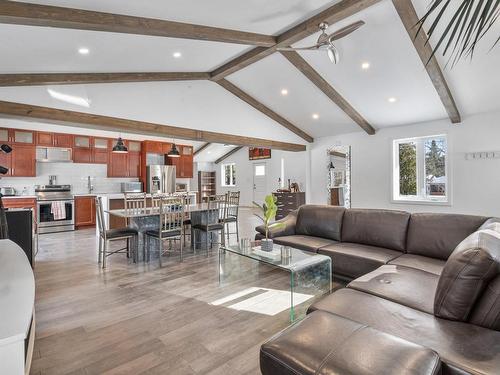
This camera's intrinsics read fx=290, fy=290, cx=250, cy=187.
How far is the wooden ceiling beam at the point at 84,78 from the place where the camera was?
3.92 meters

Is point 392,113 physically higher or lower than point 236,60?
lower

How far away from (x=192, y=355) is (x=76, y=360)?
817 mm

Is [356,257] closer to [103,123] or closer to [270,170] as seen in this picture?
[103,123]

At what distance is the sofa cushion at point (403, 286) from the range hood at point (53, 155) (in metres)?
7.66

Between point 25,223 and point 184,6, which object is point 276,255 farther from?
point 25,223

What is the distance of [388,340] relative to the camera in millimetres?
1382

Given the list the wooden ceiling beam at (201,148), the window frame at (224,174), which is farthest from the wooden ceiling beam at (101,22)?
the window frame at (224,174)

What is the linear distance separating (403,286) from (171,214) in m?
3.26

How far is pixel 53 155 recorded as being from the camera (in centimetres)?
727

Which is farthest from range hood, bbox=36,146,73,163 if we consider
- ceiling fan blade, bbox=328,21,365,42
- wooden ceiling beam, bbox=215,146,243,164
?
ceiling fan blade, bbox=328,21,365,42

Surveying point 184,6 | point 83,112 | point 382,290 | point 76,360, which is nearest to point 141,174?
point 83,112

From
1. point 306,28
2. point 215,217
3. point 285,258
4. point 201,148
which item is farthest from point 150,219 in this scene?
point 201,148

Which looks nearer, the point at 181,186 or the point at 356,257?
the point at 356,257

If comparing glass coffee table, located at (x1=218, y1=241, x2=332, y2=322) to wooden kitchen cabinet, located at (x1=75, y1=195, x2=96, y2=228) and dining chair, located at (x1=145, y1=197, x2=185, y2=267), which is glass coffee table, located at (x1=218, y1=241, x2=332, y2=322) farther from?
wooden kitchen cabinet, located at (x1=75, y1=195, x2=96, y2=228)
